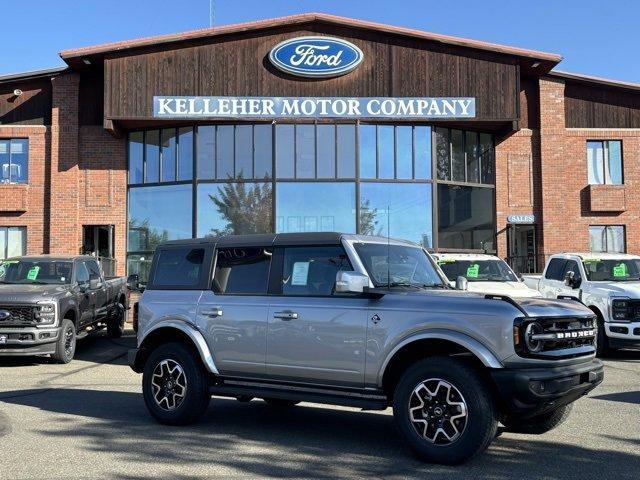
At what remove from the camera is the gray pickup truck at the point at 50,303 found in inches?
433

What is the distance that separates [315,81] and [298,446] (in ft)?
47.3

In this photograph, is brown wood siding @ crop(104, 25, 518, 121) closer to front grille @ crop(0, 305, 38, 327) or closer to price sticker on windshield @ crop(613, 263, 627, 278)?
price sticker on windshield @ crop(613, 263, 627, 278)

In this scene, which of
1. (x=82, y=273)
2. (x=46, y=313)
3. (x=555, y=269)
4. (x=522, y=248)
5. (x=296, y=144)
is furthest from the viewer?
(x=522, y=248)

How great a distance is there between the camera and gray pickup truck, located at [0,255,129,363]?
36.1ft

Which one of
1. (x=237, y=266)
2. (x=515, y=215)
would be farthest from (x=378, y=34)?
(x=237, y=266)

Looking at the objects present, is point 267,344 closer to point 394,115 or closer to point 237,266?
point 237,266

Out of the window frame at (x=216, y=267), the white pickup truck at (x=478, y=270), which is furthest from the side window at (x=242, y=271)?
the white pickup truck at (x=478, y=270)

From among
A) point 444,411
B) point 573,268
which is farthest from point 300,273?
point 573,268

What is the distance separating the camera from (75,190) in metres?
19.7

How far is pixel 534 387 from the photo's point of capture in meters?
4.94

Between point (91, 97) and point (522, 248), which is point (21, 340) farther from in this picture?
point (522, 248)

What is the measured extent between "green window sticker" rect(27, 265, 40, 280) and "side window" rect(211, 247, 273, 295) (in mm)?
7193

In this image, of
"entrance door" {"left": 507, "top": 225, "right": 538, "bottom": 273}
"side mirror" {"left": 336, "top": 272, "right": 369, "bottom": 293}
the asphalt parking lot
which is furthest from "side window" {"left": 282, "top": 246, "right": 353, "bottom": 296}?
"entrance door" {"left": 507, "top": 225, "right": 538, "bottom": 273}

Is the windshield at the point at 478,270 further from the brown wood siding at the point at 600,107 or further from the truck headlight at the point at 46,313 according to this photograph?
the brown wood siding at the point at 600,107
